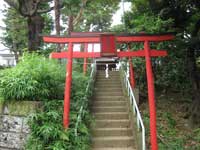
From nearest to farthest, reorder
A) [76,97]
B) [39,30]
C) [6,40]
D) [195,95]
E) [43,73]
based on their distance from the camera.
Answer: [43,73]
[76,97]
[195,95]
[39,30]
[6,40]

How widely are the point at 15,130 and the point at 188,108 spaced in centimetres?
688

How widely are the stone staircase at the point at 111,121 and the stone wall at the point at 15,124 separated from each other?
7.02 feet

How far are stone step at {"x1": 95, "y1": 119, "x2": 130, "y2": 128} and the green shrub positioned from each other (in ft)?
5.20

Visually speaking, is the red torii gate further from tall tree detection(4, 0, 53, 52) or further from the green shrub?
tall tree detection(4, 0, 53, 52)

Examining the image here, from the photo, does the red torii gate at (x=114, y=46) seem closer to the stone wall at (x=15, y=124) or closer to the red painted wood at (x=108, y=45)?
the red painted wood at (x=108, y=45)

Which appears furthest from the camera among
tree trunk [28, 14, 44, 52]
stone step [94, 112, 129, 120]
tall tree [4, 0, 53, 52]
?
tree trunk [28, 14, 44, 52]

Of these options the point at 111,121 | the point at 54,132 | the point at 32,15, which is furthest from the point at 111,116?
the point at 32,15

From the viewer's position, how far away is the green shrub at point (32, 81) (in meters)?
9.45

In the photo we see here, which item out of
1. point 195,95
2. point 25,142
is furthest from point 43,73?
point 195,95

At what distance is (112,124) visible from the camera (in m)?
10.8

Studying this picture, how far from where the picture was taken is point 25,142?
9031 mm

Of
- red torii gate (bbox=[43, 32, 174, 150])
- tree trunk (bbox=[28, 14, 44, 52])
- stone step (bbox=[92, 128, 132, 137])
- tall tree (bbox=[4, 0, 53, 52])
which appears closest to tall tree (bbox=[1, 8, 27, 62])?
tall tree (bbox=[4, 0, 53, 52])

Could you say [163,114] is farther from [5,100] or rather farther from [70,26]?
[70,26]

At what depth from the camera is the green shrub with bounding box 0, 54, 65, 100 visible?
31.0 ft
